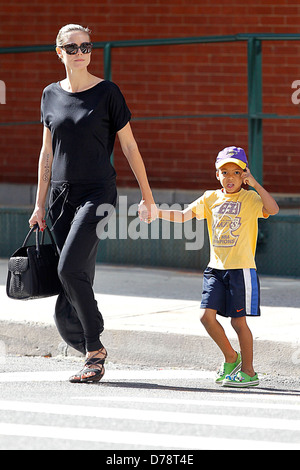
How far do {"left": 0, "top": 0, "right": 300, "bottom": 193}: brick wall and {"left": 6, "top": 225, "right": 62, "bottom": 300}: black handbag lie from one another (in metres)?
5.71

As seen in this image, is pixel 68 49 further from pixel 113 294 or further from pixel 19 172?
pixel 19 172

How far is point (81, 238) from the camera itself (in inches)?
249

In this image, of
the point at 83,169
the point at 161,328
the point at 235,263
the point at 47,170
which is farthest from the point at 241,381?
the point at 47,170

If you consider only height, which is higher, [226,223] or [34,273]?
[226,223]

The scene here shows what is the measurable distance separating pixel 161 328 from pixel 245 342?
1067 mm

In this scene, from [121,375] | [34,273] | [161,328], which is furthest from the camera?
[161,328]

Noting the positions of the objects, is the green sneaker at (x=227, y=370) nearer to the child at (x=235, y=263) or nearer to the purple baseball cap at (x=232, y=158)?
the child at (x=235, y=263)

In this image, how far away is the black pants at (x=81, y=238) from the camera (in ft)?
20.7

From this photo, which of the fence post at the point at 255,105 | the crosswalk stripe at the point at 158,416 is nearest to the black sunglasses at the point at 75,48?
the crosswalk stripe at the point at 158,416

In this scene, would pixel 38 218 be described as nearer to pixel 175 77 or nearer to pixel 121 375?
pixel 121 375

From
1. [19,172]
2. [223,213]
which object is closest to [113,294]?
[223,213]

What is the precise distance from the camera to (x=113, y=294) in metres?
8.88

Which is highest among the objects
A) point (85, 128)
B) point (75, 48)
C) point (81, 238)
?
point (75, 48)

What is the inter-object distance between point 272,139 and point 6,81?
3147 millimetres
